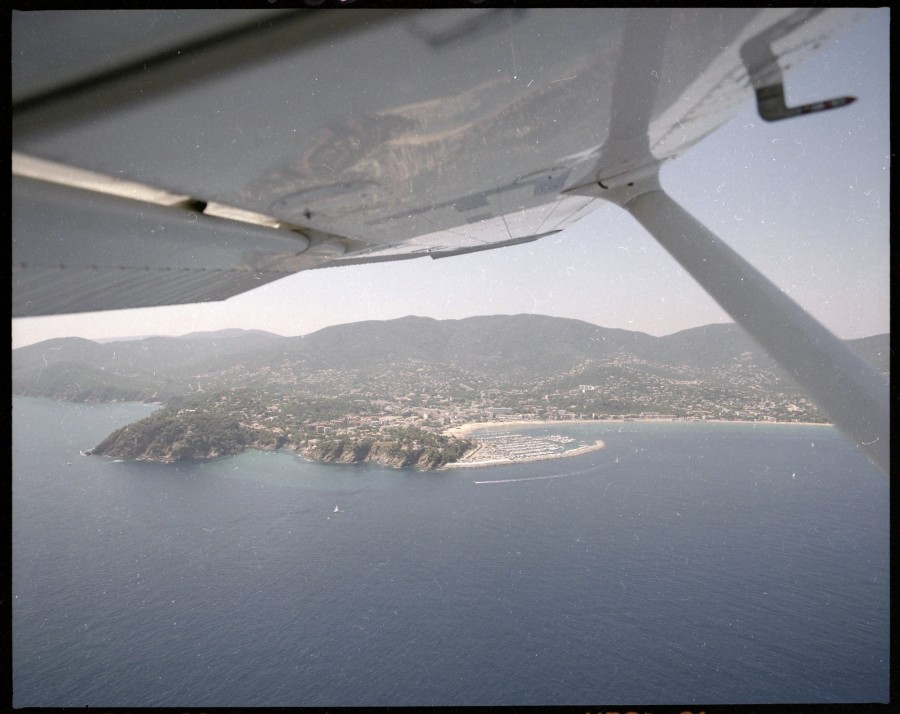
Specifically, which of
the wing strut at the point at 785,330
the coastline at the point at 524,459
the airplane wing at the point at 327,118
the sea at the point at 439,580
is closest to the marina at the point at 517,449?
the coastline at the point at 524,459

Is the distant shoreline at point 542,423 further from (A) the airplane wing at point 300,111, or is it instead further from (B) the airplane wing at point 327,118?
(A) the airplane wing at point 300,111

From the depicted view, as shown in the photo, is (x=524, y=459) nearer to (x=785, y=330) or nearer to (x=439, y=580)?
(x=439, y=580)

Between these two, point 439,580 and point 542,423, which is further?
point 542,423

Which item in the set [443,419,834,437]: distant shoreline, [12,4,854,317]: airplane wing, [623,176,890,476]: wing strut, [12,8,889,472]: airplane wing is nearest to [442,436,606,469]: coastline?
[443,419,834,437]: distant shoreline

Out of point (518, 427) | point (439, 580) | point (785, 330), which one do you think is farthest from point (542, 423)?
point (785, 330)

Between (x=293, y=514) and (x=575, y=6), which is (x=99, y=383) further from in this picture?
(x=575, y=6)

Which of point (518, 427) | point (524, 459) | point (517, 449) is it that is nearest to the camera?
point (524, 459)

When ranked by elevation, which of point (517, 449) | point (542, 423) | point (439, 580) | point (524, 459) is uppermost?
point (542, 423)

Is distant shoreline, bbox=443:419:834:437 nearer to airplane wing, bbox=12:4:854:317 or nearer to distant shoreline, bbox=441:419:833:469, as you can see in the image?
distant shoreline, bbox=441:419:833:469
